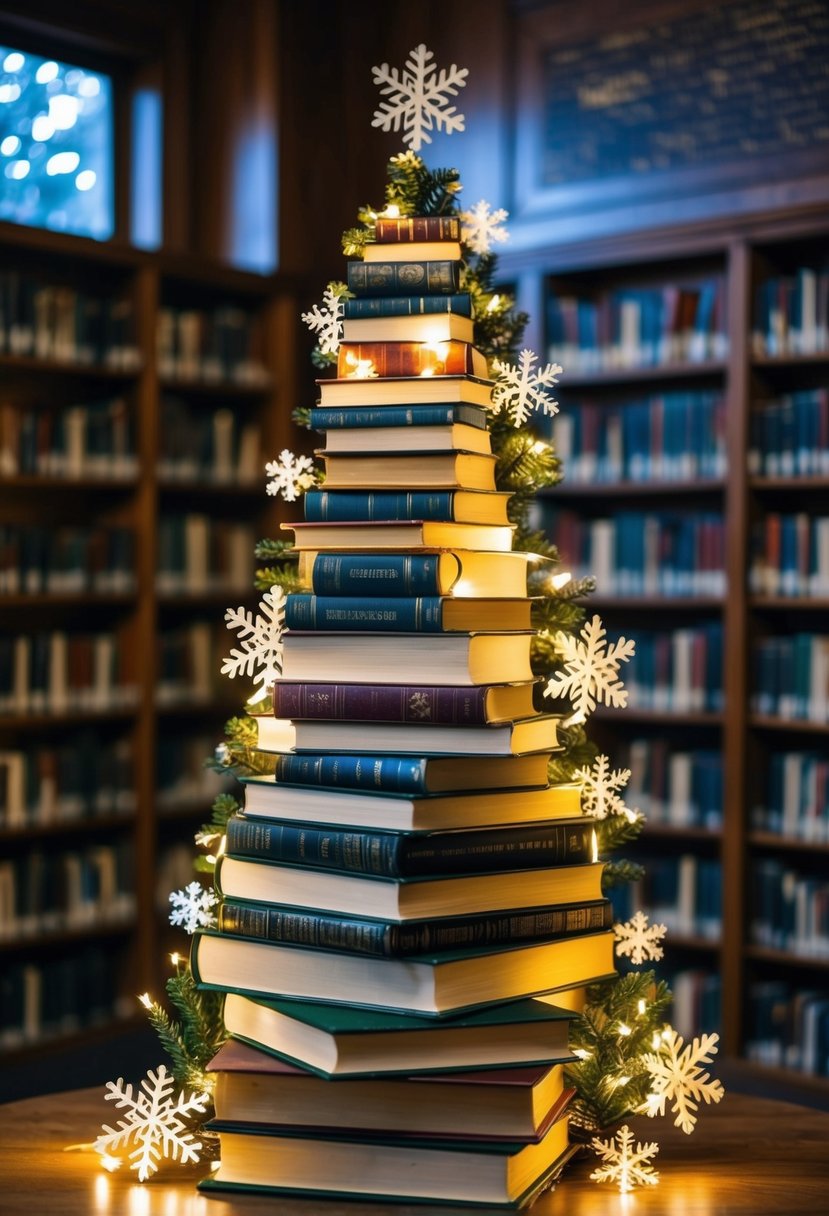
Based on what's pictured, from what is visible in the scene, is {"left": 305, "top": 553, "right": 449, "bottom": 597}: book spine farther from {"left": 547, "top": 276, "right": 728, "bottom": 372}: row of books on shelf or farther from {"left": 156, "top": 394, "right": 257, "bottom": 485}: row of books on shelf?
{"left": 156, "top": 394, "right": 257, "bottom": 485}: row of books on shelf

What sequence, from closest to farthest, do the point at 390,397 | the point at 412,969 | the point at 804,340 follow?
the point at 412,969
the point at 390,397
the point at 804,340

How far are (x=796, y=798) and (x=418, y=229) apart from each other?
107 inches

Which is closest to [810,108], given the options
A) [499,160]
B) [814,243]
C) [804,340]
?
[814,243]

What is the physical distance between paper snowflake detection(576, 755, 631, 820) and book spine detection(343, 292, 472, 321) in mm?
460

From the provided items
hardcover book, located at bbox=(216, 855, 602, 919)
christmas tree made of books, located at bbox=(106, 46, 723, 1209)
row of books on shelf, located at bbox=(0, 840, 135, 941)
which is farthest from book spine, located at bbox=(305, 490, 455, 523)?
row of books on shelf, located at bbox=(0, 840, 135, 941)

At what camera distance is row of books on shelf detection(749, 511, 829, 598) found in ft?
12.2

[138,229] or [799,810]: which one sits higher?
[138,229]

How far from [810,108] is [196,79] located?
2114mm

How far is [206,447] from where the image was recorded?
4.52m

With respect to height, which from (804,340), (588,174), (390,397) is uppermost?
(588,174)

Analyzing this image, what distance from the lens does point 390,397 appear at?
1334 millimetres

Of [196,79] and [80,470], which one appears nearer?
[80,470]

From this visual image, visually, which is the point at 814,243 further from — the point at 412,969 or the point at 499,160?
the point at 412,969

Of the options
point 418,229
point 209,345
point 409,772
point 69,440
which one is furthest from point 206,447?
point 409,772
